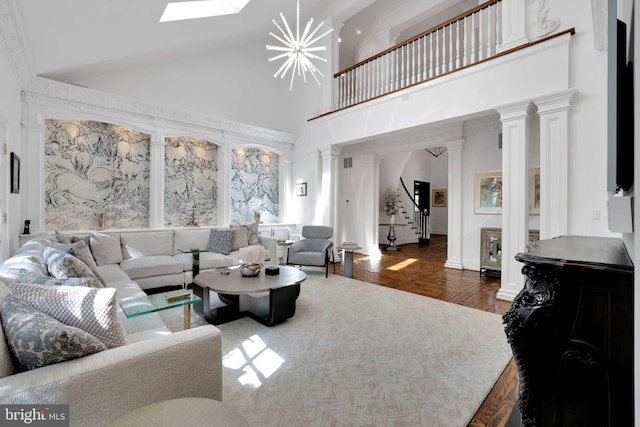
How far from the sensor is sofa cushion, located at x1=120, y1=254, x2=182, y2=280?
144 inches

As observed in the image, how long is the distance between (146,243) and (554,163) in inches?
219

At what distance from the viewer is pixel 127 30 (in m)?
3.82

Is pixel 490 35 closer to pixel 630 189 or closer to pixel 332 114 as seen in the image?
pixel 332 114

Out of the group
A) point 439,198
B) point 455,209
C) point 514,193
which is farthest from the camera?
point 439,198

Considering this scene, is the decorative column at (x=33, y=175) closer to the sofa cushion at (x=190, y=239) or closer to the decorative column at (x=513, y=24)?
the sofa cushion at (x=190, y=239)

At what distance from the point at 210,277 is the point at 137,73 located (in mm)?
4156

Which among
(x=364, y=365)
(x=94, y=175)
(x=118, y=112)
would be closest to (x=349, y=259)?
(x=364, y=365)

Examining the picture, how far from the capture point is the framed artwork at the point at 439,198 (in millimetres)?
10992

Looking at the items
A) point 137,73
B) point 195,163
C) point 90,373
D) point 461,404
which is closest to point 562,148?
point 461,404

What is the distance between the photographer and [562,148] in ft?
10.8

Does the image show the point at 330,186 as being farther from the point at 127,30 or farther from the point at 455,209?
the point at 127,30

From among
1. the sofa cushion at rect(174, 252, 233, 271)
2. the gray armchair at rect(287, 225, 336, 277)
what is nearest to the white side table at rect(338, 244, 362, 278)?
the gray armchair at rect(287, 225, 336, 277)

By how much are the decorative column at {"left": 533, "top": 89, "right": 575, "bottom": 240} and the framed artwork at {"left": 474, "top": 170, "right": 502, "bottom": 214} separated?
1.78m

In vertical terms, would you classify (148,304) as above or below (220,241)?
below
